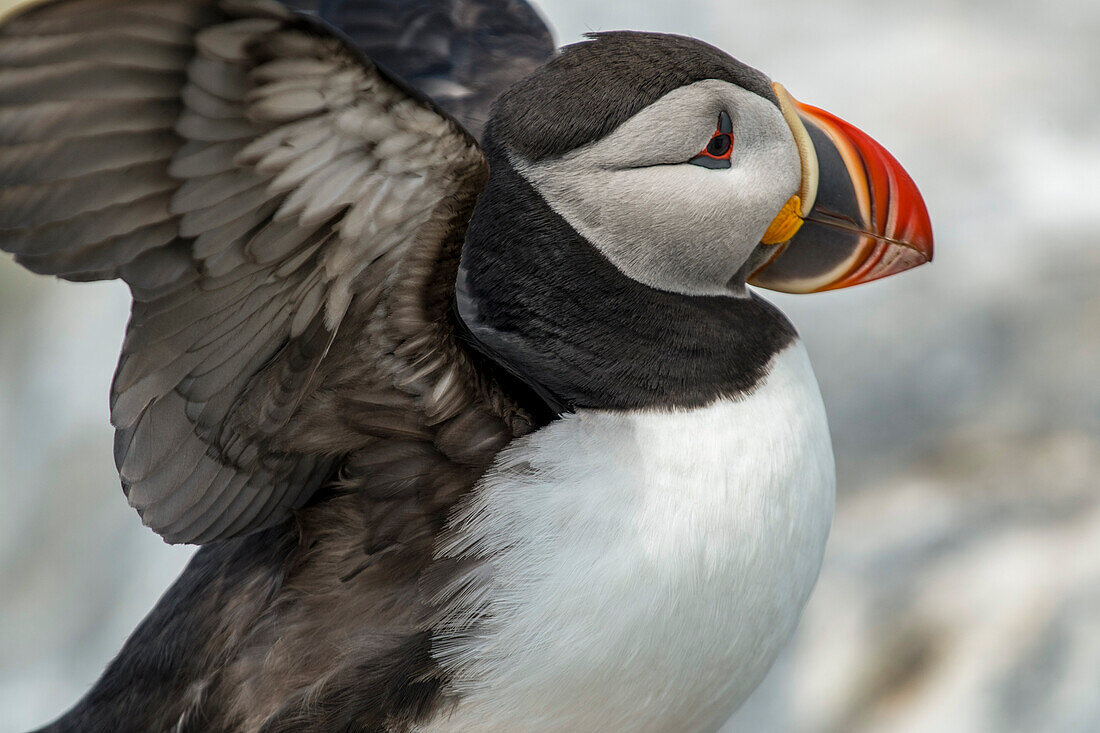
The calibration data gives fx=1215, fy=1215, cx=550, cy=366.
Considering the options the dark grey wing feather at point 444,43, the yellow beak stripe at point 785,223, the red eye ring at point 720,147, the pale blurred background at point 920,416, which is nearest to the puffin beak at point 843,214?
the yellow beak stripe at point 785,223

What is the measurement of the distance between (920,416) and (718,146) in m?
1.82

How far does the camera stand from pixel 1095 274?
375cm

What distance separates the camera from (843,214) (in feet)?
7.47

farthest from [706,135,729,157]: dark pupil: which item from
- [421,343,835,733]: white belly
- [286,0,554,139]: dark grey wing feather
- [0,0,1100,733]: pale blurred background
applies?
[0,0,1100,733]: pale blurred background

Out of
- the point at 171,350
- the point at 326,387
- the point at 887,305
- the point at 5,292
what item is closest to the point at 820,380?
the point at 887,305

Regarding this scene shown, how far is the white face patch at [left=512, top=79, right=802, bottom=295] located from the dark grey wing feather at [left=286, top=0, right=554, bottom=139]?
0.96m

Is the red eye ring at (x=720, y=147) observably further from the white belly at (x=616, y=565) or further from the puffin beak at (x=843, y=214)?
the white belly at (x=616, y=565)

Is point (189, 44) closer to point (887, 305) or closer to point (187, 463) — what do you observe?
point (187, 463)

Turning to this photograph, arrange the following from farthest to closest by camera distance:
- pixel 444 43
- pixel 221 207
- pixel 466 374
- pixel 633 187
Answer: pixel 444 43, pixel 633 187, pixel 466 374, pixel 221 207

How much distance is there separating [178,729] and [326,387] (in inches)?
27.9

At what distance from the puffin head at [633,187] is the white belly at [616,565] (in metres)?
0.17

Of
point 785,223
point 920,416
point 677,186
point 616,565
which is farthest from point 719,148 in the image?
point 920,416

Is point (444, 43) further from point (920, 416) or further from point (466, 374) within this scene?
point (920, 416)

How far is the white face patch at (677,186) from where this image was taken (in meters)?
2.00
